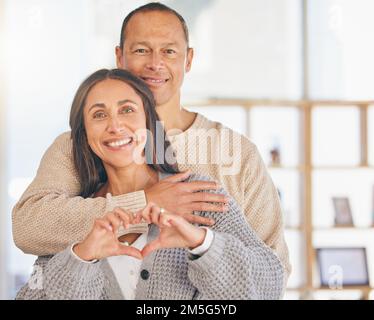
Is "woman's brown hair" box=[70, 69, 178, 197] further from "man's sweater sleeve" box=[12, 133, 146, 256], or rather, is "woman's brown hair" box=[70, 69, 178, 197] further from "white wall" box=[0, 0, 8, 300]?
"white wall" box=[0, 0, 8, 300]

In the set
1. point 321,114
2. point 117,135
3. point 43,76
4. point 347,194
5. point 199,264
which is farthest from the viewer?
point 347,194

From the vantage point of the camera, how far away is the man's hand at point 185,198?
1556 mm

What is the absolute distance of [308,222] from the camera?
94.0 inches

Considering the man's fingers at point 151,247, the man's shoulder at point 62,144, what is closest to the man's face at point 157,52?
the man's shoulder at point 62,144

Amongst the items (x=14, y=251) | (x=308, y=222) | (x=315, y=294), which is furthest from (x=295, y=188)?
(x=14, y=251)

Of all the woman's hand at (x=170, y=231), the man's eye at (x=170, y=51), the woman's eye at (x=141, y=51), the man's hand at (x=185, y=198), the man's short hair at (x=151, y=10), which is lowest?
the woman's hand at (x=170, y=231)

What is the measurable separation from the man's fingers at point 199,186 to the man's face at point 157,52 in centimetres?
20

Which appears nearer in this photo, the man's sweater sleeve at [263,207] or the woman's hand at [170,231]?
the woman's hand at [170,231]

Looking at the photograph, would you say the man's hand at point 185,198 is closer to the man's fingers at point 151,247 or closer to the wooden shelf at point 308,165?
the man's fingers at point 151,247

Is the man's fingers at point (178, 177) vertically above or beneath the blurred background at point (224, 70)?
beneath

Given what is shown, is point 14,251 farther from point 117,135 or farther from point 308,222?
point 308,222

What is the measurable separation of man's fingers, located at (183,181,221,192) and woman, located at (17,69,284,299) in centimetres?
2

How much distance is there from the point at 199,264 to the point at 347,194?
4.48 feet

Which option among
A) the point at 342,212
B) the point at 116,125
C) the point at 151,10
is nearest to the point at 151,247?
the point at 116,125
